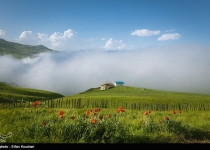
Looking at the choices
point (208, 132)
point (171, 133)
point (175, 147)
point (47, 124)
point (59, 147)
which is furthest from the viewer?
point (208, 132)

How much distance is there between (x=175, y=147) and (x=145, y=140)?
2137mm

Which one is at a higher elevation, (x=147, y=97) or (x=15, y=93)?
(x=15, y=93)

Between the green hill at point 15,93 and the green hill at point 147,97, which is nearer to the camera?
the green hill at point 147,97

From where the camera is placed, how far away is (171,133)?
8.07 metres

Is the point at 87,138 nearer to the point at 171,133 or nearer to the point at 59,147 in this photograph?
the point at 59,147

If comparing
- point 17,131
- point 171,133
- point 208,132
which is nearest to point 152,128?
point 171,133

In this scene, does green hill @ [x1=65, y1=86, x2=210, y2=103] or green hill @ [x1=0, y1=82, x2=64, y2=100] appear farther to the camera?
green hill @ [x1=0, y1=82, x2=64, y2=100]

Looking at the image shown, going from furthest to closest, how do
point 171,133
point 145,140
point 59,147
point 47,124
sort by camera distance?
point 171,133
point 145,140
point 47,124
point 59,147

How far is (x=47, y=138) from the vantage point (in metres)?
6.39

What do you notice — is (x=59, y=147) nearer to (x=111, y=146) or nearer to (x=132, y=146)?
(x=111, y=146)

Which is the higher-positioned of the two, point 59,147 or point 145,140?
point 59,147

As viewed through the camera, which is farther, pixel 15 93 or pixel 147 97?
pixel 15 93

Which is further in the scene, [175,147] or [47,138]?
[47,138]

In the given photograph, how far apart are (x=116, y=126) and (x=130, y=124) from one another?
2.30 meters
